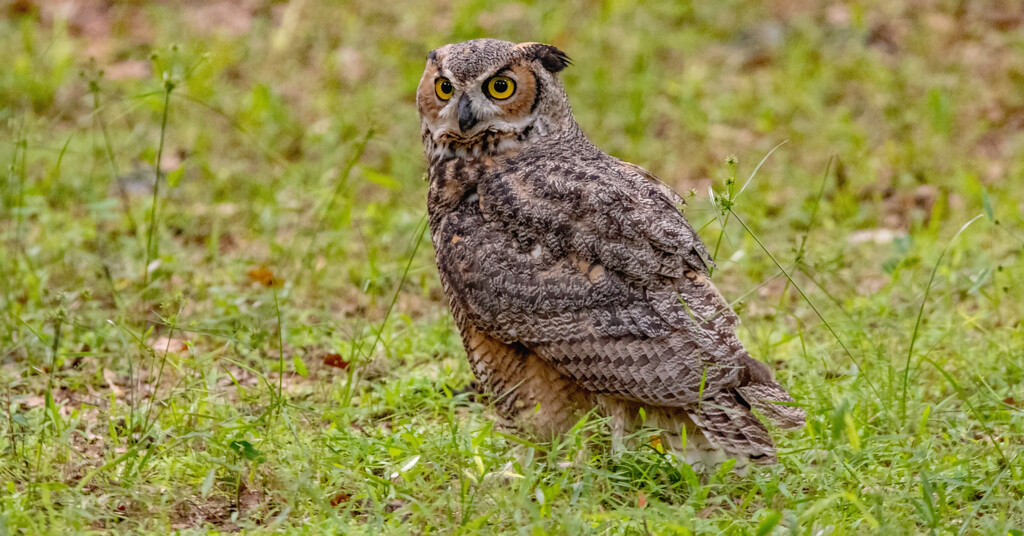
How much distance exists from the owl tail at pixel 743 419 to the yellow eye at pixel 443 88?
1.46 m

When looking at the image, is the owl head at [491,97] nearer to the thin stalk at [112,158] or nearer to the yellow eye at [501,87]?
the yellow eye at [501,87]

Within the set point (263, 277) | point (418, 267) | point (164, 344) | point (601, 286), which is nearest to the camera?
point (601, 286)

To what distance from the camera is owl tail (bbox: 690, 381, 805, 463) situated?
3096mm

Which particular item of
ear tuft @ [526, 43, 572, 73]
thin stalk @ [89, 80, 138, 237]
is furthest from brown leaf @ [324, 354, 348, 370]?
ear tuft @ [526, 43, 572, 73]

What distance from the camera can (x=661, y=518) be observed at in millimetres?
2861

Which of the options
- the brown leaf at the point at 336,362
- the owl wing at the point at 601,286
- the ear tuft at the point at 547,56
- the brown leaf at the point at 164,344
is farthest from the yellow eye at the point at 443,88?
the brown leaf at the point at 164,344

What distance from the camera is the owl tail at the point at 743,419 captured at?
10.2ft

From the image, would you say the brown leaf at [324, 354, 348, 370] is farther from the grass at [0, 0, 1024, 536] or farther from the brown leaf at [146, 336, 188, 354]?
the brown leaf at [146, 336, 188, 354]

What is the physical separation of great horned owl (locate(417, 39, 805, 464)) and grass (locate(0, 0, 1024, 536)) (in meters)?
0.15

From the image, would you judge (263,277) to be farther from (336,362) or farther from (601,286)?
(601,286)

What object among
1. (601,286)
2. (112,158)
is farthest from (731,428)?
(112,158)

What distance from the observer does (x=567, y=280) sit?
10.7 feet

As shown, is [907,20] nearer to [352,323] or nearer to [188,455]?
[352,323]

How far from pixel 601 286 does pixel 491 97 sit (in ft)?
2.83
